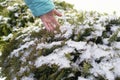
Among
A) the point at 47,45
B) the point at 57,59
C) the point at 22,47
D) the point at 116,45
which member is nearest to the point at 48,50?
the point at 47,45

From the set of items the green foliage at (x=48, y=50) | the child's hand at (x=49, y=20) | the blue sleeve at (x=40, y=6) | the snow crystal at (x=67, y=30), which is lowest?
the green foliage at (x=48, y=50)

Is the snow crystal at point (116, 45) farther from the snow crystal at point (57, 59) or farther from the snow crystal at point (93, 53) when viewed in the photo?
the snow crystal at point (57, 59)

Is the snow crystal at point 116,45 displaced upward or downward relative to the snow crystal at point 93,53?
downward

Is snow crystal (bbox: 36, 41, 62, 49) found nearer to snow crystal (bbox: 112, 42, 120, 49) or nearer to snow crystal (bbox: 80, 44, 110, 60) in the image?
snow crystal (bbox: 80, 44, 110, 60)

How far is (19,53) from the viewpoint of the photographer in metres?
3.06

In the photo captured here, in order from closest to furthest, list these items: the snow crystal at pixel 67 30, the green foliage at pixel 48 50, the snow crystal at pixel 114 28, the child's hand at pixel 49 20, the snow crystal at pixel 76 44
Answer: the green foliage at pixel 48 50
the snow crystal at pixel 76 44
the child's hand at pixel 49 20
the snow crystal at pixel 67 30
the snow crystal at pixel 114 28

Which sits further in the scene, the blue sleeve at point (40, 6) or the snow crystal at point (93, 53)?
the blue sleeve at point (40, 6)

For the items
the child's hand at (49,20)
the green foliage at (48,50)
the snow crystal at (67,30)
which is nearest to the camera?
the green foliage at (48,50)

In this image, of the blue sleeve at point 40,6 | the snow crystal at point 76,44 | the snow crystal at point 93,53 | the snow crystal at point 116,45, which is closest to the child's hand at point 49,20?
the blue sleeve at point 40,6

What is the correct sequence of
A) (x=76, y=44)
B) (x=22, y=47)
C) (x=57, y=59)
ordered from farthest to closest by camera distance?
(x=22, y=47), (x=76, y=44), (x=57, y=59)

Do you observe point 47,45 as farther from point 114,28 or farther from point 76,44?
point 114,28

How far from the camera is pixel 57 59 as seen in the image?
258 centimetres

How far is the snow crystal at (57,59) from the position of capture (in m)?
2.53

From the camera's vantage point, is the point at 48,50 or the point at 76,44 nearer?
the point at 76,44
